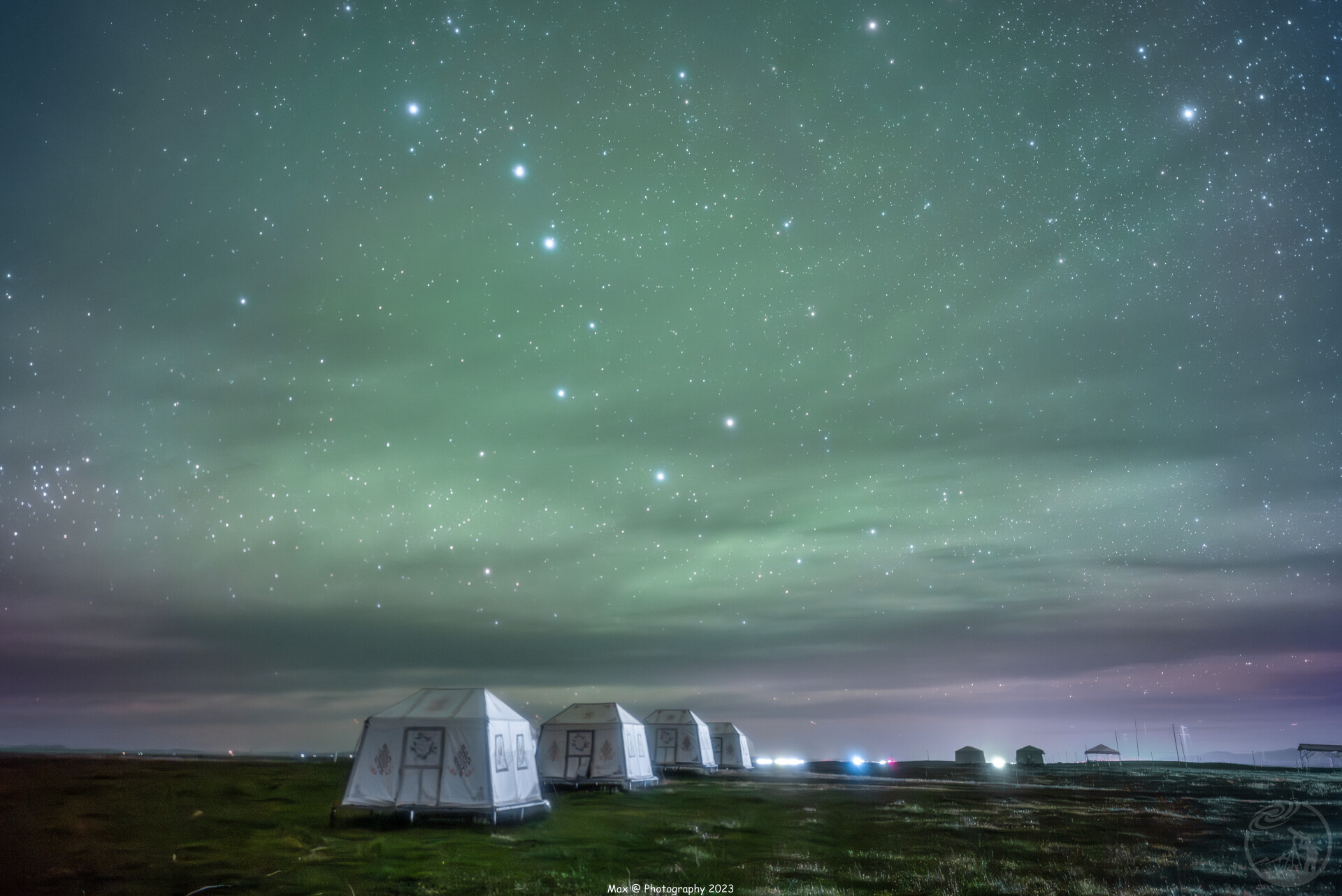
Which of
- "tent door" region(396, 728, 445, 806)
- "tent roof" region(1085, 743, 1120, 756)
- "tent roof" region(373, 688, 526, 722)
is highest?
"tent roof" region(373, 688, 526, 722)

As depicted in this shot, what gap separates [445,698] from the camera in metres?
28.3

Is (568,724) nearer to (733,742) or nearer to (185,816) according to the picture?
(185,816)

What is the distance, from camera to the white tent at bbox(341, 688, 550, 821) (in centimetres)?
2541

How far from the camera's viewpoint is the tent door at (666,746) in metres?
55.8

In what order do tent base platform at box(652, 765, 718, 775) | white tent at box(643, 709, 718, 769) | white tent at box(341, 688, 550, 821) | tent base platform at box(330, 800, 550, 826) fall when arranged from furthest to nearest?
white tent at box(643, 709, 718, 769), tent base platform at box(652, 765, 718, 775), white tent at box(341, 688, 550, 821), tent base platform at box(330, 800, 550, 826)

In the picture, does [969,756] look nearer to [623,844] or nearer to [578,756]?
[578,756]

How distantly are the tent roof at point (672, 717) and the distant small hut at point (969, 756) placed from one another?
173 feet

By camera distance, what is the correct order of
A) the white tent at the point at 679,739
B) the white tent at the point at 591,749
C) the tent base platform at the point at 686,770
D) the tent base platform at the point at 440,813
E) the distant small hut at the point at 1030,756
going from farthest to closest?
the distant small hut at the point at 1030,756
the white tent at the point at 679,739
the tent base platform at the point at 686,770
the white tent at the point at 591,749
the tent base platform at the point at 440,813

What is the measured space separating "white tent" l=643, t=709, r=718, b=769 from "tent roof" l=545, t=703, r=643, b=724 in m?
14.7

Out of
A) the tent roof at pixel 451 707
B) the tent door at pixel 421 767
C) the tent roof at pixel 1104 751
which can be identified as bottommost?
the tent roof at pixel 1104 751

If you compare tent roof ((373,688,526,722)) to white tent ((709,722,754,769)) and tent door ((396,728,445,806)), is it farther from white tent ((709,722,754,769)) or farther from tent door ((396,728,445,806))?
white tent ((709,722,754,769))

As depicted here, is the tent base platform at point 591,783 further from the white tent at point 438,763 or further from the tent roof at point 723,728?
the tent roof at point 723,728

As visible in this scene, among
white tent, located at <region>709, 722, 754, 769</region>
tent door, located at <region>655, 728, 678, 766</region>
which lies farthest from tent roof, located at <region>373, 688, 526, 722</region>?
white tent, located at <region>709, 722, 754, 769</region>

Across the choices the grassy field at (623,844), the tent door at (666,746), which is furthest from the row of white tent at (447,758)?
the tent door at (666,746)
